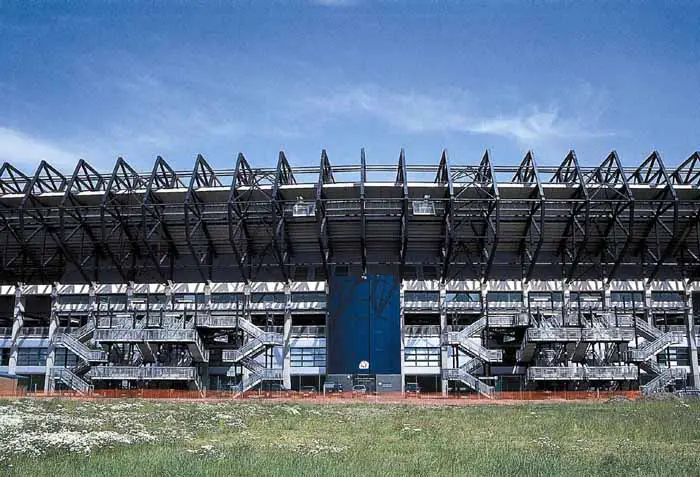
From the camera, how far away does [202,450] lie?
104 ft

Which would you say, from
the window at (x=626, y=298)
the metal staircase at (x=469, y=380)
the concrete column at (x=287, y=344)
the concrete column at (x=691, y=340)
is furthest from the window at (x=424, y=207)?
the concrete column at (x=691, y=340)

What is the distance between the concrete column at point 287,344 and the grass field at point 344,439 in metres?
27.8

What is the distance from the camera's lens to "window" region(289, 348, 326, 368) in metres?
84.6

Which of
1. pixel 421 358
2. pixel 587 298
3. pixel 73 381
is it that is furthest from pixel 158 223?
pixel 587 298

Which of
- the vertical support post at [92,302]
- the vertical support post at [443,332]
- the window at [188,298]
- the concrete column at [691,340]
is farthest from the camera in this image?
the window at [188,298]

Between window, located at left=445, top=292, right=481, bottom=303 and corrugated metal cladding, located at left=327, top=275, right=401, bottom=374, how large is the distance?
6464 mm

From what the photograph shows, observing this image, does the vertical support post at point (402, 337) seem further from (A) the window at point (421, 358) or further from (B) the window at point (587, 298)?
(B) the window at point (587, 298)

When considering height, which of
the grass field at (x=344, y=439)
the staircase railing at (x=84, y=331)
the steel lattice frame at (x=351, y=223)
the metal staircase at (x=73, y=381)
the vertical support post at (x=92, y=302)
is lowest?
the grass field at (x=344, y=439)

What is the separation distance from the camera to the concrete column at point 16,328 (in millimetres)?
86438

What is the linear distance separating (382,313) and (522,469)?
55062 millimetres

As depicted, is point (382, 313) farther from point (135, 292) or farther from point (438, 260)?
point (135, 292)

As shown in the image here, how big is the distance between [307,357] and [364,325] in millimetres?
8181

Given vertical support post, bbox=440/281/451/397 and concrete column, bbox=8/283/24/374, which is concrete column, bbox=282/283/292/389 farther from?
concrete column, bbox=8/283/24/374

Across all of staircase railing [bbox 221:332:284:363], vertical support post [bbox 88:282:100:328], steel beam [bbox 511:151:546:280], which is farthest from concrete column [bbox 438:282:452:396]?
vertical support post [bbox 88:282:100:328]
